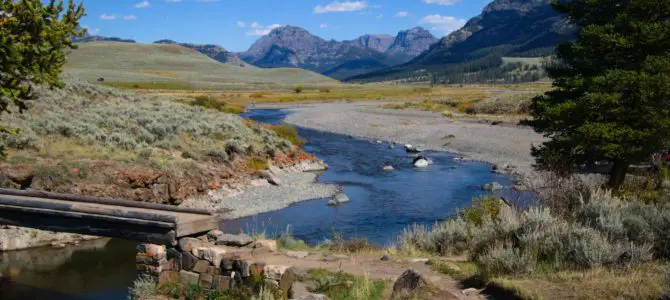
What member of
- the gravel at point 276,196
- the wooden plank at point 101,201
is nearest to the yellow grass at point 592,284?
the wooden plank at point 101,201

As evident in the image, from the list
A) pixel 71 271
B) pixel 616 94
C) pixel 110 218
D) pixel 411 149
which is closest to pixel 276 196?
pixel 71 271

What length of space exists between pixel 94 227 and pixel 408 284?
26.8 ft

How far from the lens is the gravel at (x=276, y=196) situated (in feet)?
79.5

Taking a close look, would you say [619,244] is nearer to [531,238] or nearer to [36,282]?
[531,238]

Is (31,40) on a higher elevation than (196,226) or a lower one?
higher

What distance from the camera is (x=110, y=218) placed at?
12.7 metres

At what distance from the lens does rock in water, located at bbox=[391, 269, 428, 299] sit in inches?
336

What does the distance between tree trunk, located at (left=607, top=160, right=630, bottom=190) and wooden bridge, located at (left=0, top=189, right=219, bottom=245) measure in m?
12.2

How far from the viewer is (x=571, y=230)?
9.83m

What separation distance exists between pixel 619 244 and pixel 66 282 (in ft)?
43.8

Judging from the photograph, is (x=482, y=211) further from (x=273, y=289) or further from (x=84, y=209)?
(x=84, y=209)

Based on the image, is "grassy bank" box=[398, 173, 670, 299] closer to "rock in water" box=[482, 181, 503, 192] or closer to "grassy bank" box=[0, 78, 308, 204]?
"grassy bank" box=[0, 78, 308, 204]

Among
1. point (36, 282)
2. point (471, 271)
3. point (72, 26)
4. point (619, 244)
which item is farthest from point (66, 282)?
point (619, 244)

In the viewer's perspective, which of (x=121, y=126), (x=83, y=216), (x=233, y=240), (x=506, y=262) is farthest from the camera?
(x=121, y=126)
